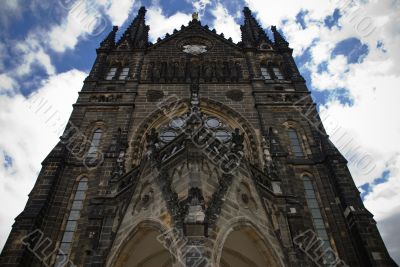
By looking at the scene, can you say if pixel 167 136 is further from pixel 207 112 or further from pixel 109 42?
pixel 109 42

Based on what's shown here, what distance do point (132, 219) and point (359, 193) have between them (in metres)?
8.62

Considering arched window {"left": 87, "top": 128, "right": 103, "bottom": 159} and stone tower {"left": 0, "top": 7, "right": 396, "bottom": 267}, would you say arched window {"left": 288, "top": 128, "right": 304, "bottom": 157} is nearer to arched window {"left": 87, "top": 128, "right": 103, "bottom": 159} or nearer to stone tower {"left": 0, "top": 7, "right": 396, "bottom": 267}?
stone tower {"left": 0, "top": 7, "right": 396, "bottom": 267}

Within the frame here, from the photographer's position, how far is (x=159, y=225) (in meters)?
8.40

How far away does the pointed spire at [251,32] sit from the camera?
22487mm

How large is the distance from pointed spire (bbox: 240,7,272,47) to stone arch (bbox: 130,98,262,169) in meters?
6.84

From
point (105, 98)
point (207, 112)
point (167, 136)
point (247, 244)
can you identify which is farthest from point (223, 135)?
point (247, 244)

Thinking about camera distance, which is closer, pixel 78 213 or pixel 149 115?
pixel 78 213

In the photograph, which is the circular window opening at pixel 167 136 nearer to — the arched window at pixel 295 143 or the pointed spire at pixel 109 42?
the arched window at pixel 295 143

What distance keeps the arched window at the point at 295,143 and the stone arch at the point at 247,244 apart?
629 centimetres

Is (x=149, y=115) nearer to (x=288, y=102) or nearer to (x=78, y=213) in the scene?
(x=78, y=213)

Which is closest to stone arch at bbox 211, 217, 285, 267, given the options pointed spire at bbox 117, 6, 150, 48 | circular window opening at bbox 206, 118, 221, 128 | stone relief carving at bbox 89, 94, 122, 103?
circular window opening at bbox 206, 118, 221, 128

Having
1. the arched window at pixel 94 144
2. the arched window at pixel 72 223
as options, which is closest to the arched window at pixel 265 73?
the arched window at pixel 94 144

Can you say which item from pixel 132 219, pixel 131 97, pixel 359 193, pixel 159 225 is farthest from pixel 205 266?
pixel 131 97

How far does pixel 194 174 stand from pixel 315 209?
21.9 feet
